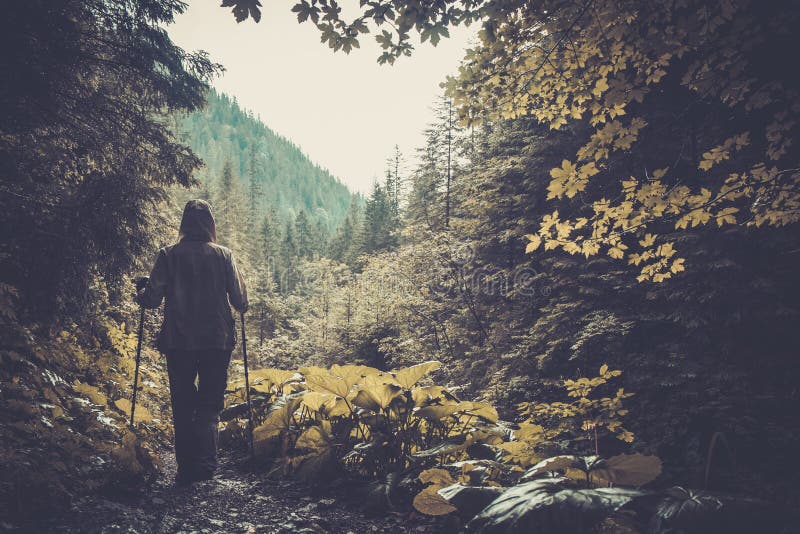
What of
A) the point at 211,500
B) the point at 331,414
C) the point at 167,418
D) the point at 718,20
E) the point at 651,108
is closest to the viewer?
the point at 718,20

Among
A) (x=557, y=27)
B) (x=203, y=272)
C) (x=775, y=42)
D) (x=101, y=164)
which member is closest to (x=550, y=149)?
(x=775, y=42)

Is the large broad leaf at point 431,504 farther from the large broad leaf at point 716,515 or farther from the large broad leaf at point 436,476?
the large broad leaf at point 716,515

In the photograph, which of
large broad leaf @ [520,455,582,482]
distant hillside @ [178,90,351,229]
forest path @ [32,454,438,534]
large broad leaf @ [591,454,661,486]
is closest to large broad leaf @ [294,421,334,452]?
forest path @ [32,454,438,534]

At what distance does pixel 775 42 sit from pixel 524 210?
6129mm

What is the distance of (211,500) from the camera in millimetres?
3080

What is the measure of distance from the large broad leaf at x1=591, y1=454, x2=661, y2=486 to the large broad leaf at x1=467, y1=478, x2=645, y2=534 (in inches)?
9.7

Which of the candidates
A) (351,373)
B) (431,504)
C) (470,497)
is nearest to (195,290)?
(351,373)

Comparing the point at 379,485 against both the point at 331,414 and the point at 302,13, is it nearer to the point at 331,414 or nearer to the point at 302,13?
the point at 331,414

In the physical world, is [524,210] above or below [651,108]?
below

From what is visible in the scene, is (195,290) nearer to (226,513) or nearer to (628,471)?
(226,513)

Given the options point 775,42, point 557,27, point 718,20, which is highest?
point 775,42

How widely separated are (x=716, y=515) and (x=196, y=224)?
13.2ft

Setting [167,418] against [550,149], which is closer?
[167,418]

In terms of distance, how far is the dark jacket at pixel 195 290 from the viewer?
363 cm
